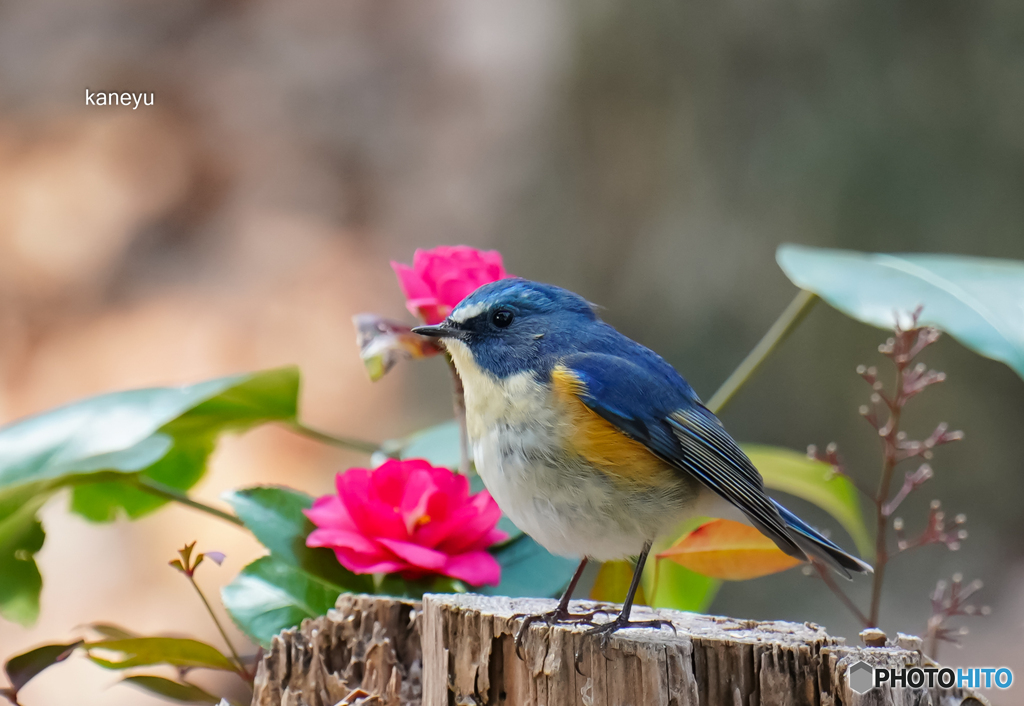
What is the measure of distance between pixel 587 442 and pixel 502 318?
25 cm

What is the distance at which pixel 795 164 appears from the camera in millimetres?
3432

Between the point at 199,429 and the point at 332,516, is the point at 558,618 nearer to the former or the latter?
the point at 332,516

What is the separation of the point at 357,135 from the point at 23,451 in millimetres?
3513

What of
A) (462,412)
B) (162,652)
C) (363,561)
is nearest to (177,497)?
(162,652)

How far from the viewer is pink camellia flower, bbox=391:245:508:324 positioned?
4.63ft

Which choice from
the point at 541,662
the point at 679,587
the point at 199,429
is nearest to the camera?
the point at 541,662

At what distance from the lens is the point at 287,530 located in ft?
4.47

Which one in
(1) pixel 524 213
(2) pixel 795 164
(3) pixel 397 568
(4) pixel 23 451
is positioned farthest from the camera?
(1) pixel 524 213

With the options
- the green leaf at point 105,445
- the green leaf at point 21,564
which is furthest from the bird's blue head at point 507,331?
the green leaf at point 21,564

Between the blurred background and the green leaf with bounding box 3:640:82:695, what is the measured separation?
2.54m

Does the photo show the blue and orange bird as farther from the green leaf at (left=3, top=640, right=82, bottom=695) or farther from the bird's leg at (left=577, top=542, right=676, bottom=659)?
the green leaf at (left=3, top=640, right=82, bottom=695)

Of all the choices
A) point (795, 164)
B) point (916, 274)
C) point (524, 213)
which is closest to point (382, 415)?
point (524, 213)

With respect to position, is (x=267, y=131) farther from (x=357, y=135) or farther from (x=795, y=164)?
(x=795, y=164)

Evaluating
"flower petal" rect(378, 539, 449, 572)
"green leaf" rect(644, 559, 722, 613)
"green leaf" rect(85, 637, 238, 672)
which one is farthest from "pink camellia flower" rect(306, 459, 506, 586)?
"green leaf" rect(644, 559, 722, 613)
